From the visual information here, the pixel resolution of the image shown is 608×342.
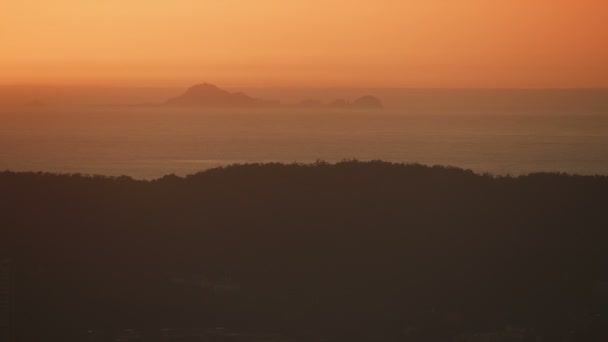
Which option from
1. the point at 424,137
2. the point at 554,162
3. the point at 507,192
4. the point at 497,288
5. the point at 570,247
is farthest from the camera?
the point at 424,137

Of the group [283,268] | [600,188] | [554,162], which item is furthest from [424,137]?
[283,268]

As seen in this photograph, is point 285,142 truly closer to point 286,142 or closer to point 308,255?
point 286,142

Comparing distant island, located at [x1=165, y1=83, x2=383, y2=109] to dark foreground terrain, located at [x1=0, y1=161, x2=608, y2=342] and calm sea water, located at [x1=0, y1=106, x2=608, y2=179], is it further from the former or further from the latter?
dark foreground terrain, located at [x1=0, y1=161, x2=608, y2=342]

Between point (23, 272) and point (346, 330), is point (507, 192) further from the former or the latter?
point (23, 272)

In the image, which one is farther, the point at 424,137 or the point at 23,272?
the point at 424,137

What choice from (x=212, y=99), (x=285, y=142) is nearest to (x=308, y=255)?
(x=285, y=142)

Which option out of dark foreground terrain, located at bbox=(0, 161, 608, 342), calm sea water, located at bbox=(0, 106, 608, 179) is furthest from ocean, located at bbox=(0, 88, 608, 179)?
dark foreground terrain, located at bbox=(0, 161, 608, 342)
